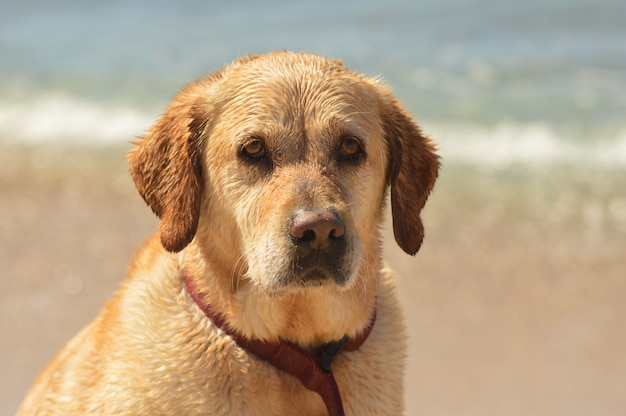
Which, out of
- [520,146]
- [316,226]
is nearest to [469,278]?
[520,146]

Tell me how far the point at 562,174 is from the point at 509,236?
1536 millimetres

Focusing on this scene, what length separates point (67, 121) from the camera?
963 cm

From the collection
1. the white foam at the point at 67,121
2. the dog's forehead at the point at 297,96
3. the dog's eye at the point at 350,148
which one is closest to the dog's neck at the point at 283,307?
the dog's eye at the point at 350,148

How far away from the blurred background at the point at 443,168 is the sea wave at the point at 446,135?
0.09ft

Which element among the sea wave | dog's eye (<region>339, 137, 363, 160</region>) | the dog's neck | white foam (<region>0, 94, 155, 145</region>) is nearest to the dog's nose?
the dog's neck

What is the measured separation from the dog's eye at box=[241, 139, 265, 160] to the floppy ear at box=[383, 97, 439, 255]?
580 mm

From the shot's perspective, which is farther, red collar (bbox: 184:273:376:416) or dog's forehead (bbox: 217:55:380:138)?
dog's forehead (bbox: 217:55:380:138)

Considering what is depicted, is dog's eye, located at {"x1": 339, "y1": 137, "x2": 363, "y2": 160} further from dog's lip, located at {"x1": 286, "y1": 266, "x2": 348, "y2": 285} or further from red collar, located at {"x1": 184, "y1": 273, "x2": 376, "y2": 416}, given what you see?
red collar, located at {"x1": 184, "y1": 273, "x2": 376, "y2": 416}

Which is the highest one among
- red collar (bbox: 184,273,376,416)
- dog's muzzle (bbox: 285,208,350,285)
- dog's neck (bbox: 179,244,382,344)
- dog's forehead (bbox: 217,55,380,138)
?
dog's forehead (bbox: 217,55,380,138)

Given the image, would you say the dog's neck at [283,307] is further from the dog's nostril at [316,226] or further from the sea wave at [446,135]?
the sea wave at [446,135]

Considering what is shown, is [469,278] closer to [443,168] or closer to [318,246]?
[443,168]

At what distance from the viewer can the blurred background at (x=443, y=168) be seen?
18.3 ft

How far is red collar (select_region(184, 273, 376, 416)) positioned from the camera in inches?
135

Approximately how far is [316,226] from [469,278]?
324 cm
